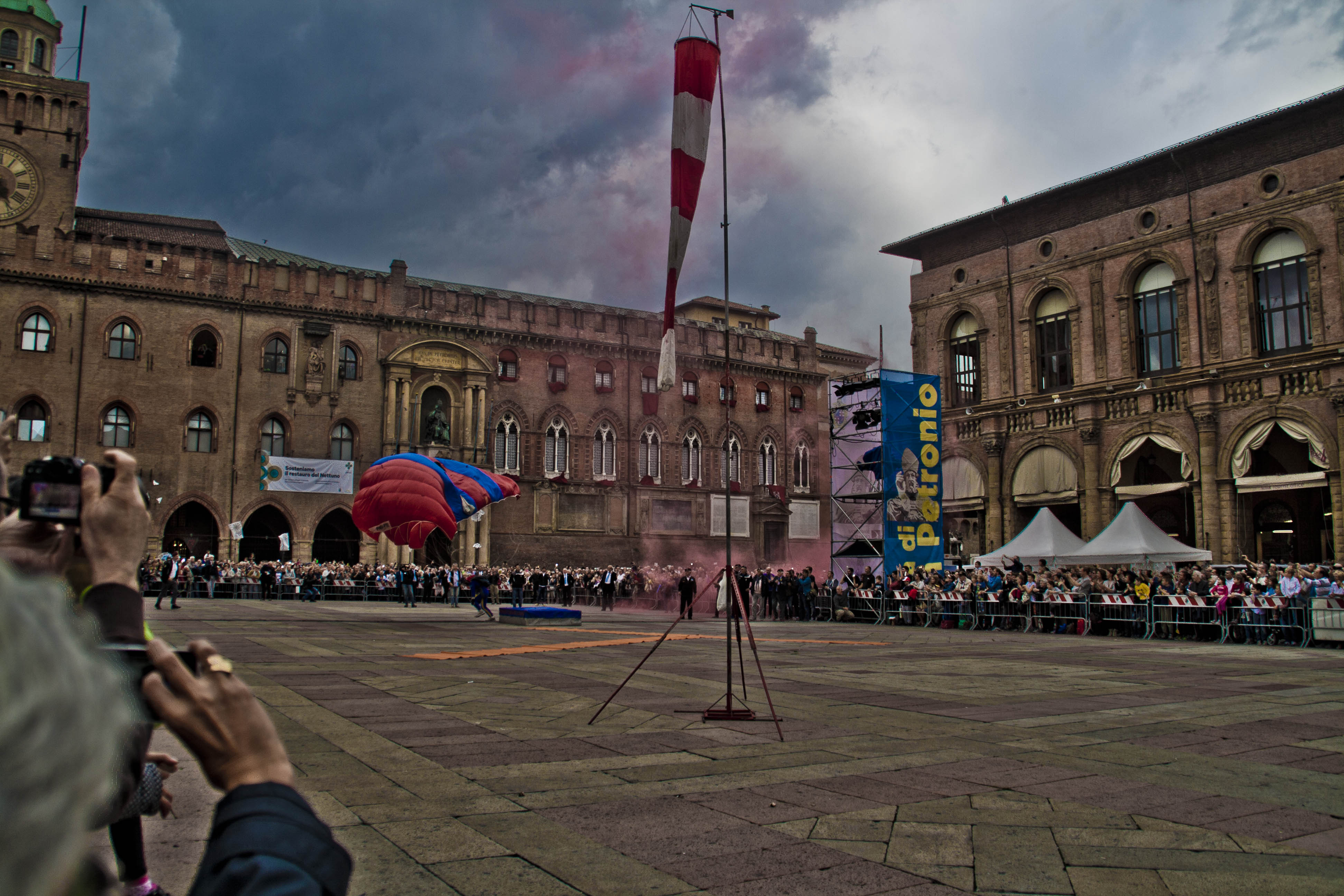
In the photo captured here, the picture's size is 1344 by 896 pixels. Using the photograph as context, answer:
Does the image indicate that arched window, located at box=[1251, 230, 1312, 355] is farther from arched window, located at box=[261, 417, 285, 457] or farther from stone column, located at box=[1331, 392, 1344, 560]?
arched window, located at box=[261, 417, 285, 457]

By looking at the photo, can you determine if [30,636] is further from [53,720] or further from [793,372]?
[793,372]

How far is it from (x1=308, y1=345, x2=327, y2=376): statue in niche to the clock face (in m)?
11.4

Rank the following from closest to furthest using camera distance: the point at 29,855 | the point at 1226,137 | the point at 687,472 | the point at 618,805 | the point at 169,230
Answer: the point at 29,855
the point at 618,805
the point at 1226,137
the point at 169,230
the point at 687,472

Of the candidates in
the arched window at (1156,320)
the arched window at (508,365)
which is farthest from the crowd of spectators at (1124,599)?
the arched window at (508,365)

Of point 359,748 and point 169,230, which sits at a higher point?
point 169,230

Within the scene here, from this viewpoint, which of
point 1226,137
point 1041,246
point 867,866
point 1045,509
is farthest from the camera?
point 1041,246

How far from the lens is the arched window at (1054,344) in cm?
3559

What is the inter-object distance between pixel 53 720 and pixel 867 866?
4022 millimetres

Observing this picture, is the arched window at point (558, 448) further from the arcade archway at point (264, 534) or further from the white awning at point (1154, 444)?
the white awning at point (1154, 444)

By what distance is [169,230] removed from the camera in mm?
44188

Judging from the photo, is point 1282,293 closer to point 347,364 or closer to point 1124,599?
point 1124,599

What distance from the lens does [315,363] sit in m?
41.8

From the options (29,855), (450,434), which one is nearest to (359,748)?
(29,855)

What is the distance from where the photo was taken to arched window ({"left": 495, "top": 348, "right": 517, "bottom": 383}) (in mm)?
46656
